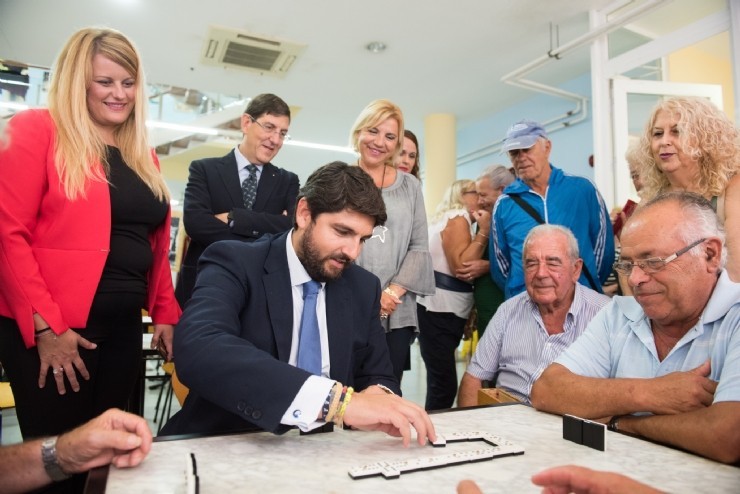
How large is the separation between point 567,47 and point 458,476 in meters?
4.99

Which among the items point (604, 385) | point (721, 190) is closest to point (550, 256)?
point (721, 190)

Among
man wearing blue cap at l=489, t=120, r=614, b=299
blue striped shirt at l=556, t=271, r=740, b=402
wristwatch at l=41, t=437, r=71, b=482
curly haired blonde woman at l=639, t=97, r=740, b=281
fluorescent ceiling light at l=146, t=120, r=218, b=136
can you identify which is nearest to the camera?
wristwatch at l=41, t=437, r=71, b=482

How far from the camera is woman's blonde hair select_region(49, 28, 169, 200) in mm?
1607

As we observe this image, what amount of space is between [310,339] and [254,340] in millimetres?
148

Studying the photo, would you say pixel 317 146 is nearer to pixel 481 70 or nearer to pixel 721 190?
pixel 481 70

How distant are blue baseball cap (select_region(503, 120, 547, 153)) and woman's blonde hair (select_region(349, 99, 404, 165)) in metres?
0.61

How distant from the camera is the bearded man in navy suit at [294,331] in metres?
1.05

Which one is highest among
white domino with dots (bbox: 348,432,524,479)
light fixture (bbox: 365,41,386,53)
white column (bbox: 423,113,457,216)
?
light fixture (bbox: 365,41,386,53)

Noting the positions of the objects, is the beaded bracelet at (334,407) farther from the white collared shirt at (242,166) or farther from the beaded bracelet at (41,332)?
the white collared shirt at (242,166)

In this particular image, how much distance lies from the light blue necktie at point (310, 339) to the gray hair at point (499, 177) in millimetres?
2065

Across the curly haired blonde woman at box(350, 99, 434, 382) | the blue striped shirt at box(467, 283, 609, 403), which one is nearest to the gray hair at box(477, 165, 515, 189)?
the curly haired blonde woman at box(350, 99, 434, 382)

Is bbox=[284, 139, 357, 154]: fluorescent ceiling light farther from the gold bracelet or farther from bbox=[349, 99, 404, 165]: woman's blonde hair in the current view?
the gold bracelet

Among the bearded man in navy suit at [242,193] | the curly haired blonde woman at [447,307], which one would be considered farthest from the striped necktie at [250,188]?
the curly haired blonde woman at [447,307]

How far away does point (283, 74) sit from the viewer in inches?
260
